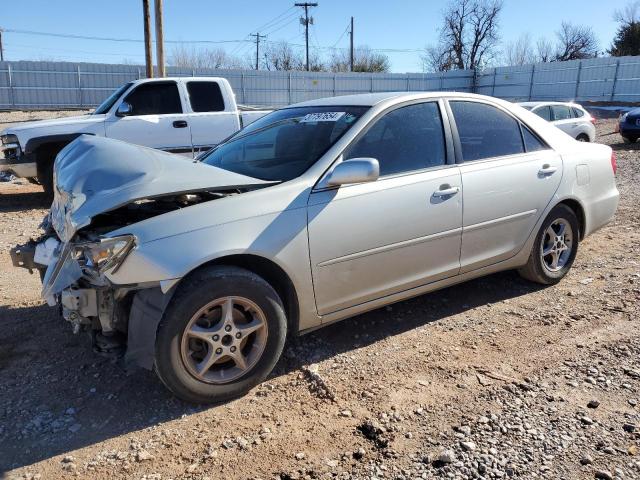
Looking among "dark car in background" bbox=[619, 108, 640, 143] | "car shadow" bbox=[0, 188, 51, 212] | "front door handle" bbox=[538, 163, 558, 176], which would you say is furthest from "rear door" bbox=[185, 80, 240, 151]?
"dark car in background" bbox=[619, 108, 640, 143]

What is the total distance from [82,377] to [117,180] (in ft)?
4.14

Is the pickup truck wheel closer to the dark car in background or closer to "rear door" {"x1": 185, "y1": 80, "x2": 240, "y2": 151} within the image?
"rear door" {"x1": 185, "y1": 80, "x2": 240, "y2": 151}

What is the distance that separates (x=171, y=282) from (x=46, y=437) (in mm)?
1025

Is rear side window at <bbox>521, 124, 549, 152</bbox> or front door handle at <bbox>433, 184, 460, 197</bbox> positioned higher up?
rear side window at <bbox>521, 124, 549, 152</bbox>

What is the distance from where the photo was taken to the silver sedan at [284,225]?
2.88 meters

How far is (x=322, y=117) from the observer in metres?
3.90

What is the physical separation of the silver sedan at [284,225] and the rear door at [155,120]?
4.85 meters

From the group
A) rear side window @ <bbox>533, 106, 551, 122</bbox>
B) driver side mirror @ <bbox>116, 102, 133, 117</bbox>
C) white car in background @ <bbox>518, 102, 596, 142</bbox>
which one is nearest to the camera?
driver side mirror @ <bbox>116, 102, 133, 117</bbox>

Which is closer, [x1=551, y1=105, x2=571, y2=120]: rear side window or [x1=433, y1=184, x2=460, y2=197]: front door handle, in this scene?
[x1=433, y1=184, x2=460, y2=197]: front door handle

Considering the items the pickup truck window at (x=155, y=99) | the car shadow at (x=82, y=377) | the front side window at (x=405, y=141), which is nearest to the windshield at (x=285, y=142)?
the front side window at (x=405, y=141)

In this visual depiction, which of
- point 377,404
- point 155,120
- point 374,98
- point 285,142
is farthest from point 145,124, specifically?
point 377,404

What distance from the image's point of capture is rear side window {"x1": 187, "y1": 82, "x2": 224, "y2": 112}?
924cm

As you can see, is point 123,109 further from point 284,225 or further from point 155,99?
point 284,225

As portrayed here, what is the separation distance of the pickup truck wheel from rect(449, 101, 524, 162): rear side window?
6.45 feet
